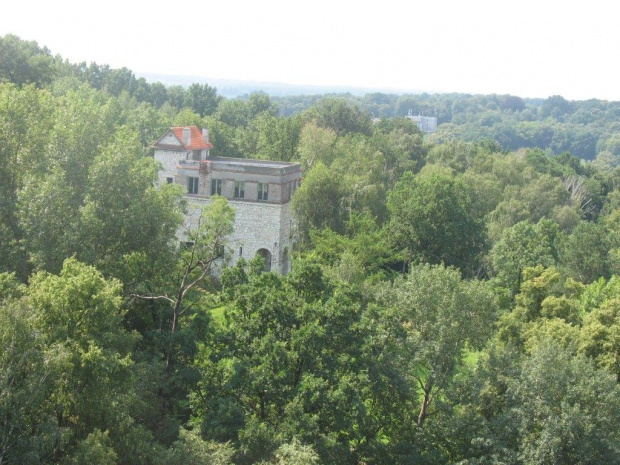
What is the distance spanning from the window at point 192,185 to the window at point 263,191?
4.26 m

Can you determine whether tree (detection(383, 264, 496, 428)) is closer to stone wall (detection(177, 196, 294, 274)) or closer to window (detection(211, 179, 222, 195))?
stone wall (detection(177, 196, 294, 274))

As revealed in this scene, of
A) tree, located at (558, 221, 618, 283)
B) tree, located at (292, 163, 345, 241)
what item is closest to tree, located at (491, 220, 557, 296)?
tree, located at (558, 221, 618, 283)

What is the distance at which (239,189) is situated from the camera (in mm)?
48562

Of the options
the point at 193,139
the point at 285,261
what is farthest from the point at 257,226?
the point at 193,139

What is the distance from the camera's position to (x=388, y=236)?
52656 mm

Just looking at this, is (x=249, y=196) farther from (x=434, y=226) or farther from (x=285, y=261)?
(x=434, y=226)

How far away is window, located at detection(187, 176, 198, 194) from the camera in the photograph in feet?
161

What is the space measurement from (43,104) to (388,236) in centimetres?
2661

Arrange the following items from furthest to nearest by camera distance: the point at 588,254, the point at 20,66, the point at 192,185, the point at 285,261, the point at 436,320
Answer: the point at 20,66
the point at 588,254
the point at 285,261
the point at 192,185
the point at 436,320

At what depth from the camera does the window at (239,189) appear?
48500mm

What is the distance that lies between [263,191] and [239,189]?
1565 millimetres

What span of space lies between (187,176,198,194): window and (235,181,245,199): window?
109 inches

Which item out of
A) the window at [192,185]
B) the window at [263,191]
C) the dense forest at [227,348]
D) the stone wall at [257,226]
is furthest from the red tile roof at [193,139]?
the dense forest at [227,348]

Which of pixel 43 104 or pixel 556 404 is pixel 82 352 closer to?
pixel 556 404
